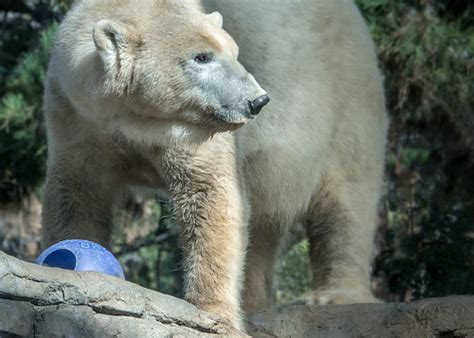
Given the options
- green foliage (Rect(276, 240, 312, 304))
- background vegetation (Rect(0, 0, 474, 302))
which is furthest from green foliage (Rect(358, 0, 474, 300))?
green foliage (Rect(276, 240, 312, 304))

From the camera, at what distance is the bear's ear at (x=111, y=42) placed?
506 centimetres

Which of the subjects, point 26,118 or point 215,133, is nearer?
point 215,133

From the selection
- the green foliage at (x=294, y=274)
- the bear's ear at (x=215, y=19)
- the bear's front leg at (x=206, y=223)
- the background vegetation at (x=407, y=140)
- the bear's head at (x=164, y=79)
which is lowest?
the green foliage at (x=294, y=274)

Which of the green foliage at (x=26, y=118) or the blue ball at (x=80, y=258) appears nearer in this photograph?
the blue ball at (x=80, y=258)

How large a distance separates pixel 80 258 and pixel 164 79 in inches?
34.7

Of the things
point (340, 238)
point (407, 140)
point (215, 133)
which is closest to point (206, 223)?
point (215, 133)

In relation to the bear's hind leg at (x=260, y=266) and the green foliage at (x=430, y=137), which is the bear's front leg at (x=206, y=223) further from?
the green foliage at (x=430, y=137)

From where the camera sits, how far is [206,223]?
5250mm

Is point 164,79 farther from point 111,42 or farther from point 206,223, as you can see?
point 206,223

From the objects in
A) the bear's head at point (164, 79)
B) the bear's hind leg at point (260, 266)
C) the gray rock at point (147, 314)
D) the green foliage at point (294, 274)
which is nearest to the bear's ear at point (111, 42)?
the bear's head at point (164, 79)

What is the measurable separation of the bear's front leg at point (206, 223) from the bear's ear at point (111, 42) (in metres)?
0.47

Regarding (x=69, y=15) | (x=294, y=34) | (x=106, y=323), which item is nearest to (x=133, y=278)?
(x=294, y=34)

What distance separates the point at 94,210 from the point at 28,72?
2789 millimetres

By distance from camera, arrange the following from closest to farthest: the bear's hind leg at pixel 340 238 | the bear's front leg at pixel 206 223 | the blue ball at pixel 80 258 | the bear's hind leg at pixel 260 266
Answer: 1. the blue ball at pixel 80 258
2. the bear's front leg at pixel 206 223
3. the bear's hind leg at pixel 340 238
4. the bear's hind leg at pixel 260 266
